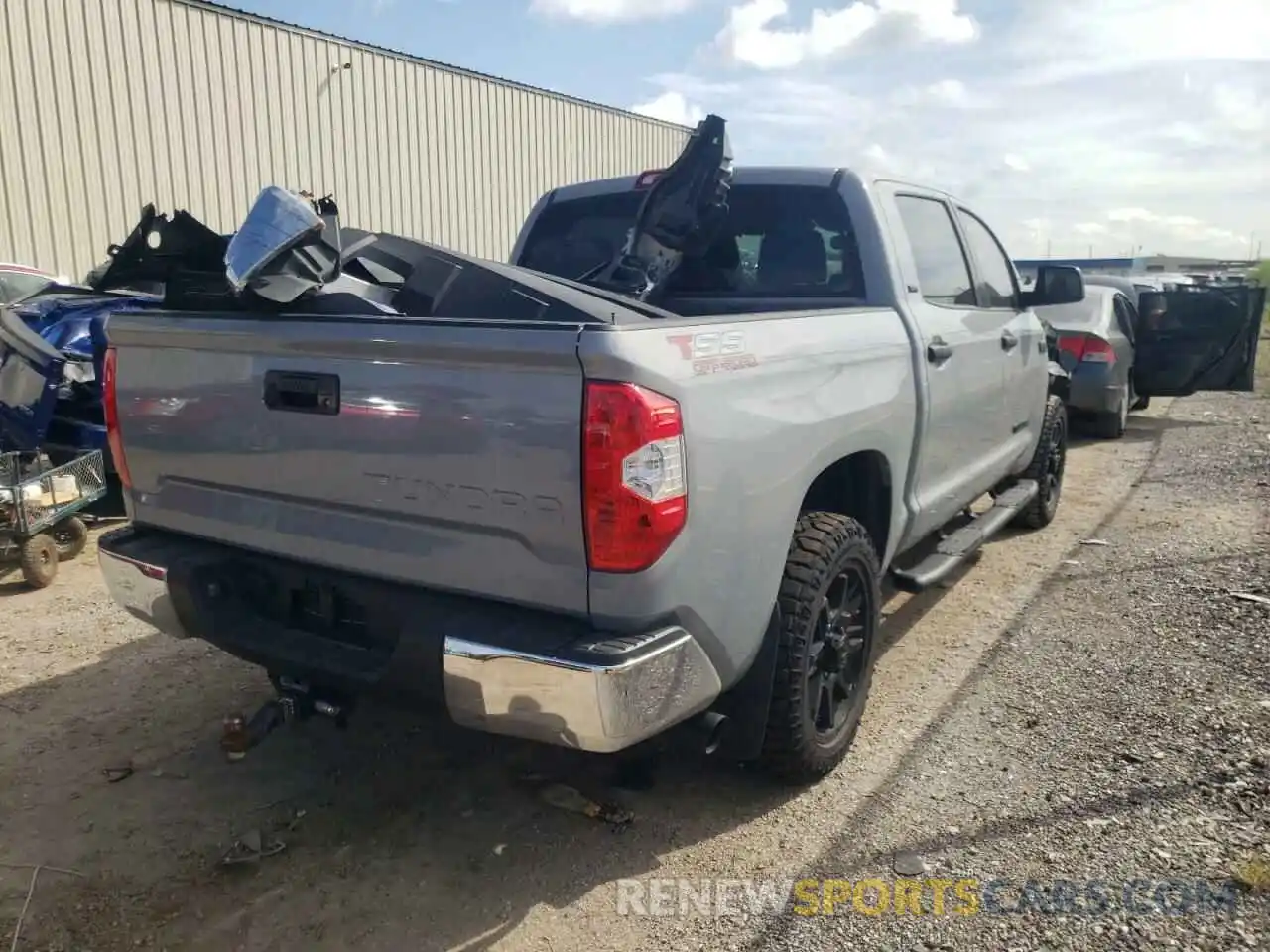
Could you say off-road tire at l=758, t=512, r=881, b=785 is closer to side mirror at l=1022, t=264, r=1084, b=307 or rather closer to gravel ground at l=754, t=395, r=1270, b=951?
gravel ground at l=754, t=395, r=1270, b=951

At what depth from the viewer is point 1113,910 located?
8.85 feet

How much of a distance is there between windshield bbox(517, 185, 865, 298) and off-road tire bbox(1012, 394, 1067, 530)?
2.88 meters

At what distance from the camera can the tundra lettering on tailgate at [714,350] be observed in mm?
2449

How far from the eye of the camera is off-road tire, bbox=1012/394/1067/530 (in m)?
6.45

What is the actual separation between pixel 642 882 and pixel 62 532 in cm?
501

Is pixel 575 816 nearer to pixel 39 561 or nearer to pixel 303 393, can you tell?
pixel 303 393

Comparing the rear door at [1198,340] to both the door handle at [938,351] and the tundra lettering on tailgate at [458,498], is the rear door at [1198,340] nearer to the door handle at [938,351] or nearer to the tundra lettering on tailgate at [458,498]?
the door handle at [938,351]

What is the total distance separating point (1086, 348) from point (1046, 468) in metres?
3.70

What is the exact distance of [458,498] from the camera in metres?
2.48

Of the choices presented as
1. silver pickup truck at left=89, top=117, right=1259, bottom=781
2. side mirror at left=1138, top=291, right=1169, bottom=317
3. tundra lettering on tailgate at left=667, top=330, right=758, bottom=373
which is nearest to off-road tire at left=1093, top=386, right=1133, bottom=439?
side mirror at left=1138, top=291, right=1169, bottom=317

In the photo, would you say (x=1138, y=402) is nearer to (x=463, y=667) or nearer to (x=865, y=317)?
(x=865, y=317)

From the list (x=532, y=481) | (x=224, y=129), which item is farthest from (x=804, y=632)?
(x=224, y=129)

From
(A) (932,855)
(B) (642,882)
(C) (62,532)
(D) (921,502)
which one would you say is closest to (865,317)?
(D) (921,502)

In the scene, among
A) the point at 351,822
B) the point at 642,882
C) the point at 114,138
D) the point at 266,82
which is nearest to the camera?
the point at 642,882
